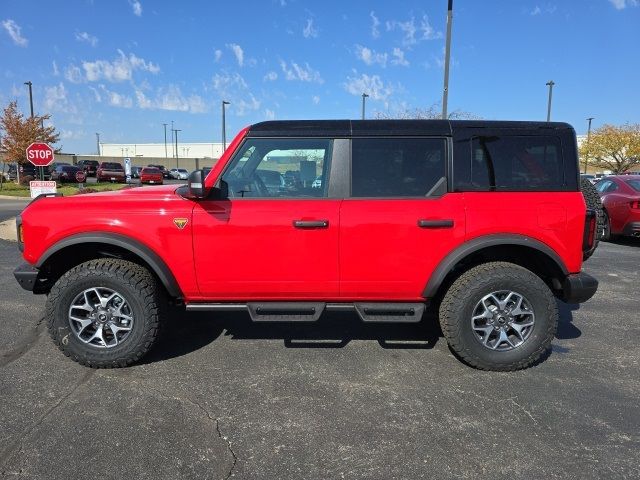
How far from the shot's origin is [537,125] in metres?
3.59

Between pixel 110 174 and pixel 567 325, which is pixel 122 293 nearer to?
pixel 567 325

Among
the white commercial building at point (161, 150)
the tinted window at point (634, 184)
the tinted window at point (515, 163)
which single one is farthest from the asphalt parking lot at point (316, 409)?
the white commercial building at point (161, 150)

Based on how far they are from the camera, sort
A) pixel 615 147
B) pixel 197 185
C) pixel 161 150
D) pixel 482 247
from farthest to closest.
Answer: pixel 161 150 < pixel 615 147 < pixel 482 247 < pixel 197 185

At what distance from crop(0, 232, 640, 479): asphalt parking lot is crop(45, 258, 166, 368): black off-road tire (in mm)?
131

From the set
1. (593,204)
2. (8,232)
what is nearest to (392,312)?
(593,204)

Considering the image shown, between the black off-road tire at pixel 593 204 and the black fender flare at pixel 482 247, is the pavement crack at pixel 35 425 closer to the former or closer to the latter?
the black fender flare at pixel 482 247

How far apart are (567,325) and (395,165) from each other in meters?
2.72

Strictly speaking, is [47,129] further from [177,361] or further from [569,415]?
[569,415]

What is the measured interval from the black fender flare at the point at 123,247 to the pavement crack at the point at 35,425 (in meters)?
0.92

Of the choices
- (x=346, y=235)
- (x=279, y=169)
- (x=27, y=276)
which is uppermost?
(x=279, y=169)

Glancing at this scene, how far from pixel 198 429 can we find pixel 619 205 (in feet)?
30.8

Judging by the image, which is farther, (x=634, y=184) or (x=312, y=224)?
(x=634, y=184)

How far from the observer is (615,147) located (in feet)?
166

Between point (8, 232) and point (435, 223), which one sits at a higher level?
point (435, 223)
